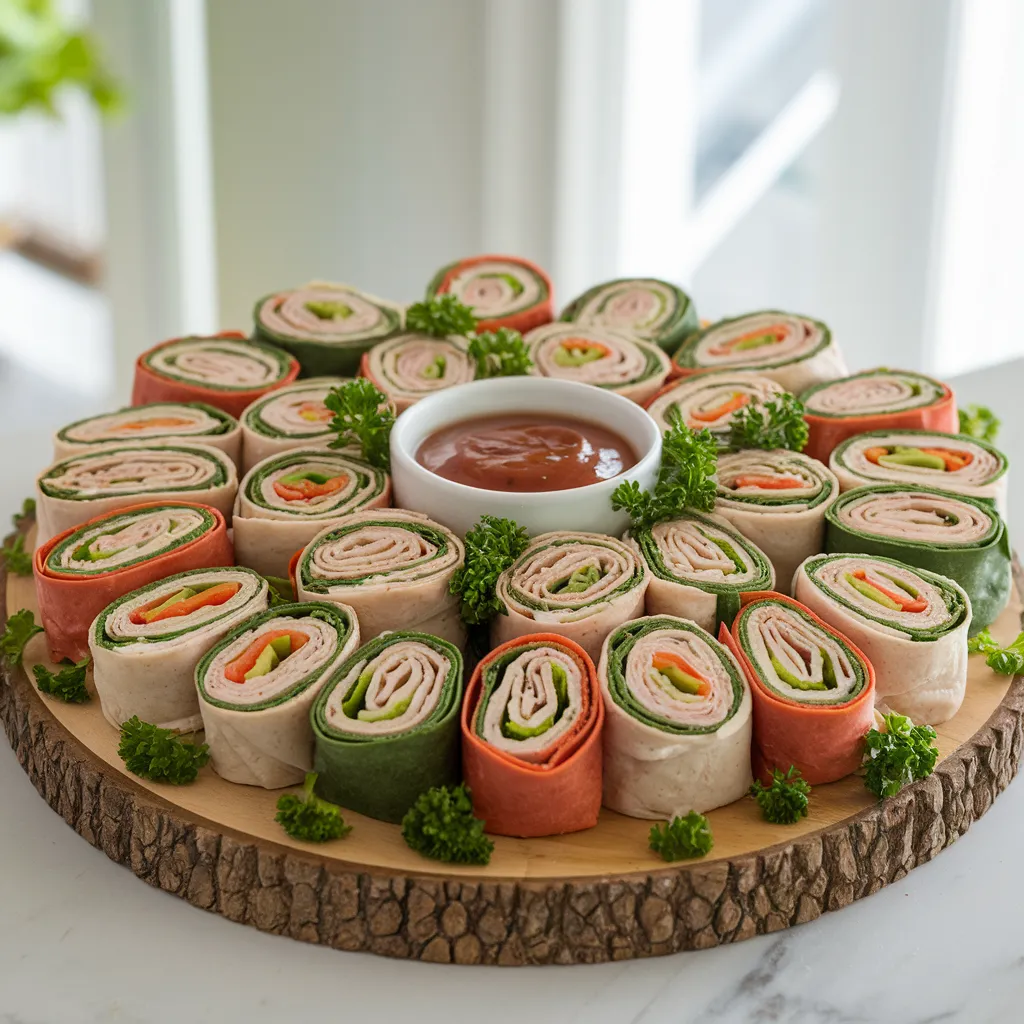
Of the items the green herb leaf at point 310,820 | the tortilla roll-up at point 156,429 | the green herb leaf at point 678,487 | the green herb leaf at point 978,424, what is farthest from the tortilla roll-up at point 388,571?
the green herb leaf at point 978,424

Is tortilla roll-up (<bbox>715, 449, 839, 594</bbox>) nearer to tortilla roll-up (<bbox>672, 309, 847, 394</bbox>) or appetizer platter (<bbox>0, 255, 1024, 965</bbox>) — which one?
appetizer platter (<bbox>0, 255, 1024, 965</bbox>)

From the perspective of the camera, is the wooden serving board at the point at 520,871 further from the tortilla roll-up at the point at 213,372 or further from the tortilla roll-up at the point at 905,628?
the tortilla roll-up at the point at 213,372

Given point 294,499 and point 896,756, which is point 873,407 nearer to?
point 896,756

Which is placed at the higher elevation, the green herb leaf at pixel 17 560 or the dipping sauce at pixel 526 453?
the dipping sauce at pixel 526 453

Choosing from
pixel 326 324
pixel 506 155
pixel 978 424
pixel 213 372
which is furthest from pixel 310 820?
pixel 506 155

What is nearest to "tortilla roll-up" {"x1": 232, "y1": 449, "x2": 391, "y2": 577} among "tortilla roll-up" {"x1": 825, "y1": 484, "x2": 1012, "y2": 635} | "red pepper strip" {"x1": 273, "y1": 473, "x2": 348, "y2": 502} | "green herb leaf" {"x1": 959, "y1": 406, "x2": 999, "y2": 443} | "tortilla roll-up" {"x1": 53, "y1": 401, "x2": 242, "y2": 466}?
"red pepper strip" {"x1": 273, "y1": 473, "x2": 348, "y2": 502}

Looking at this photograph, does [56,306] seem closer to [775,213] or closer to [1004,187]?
[775,213]
